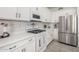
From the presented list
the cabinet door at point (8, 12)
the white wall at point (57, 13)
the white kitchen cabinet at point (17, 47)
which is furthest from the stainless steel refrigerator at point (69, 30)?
the cabinet door at point (8, 12)

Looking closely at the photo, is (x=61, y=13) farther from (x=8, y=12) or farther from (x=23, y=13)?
(x=8, y=12)

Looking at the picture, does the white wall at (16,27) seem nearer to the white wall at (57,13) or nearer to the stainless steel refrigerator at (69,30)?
the stainless steel refrigerator at (69,30)

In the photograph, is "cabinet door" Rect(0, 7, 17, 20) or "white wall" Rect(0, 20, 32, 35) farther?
"white wall" Rect(0, 20, 32, 35)

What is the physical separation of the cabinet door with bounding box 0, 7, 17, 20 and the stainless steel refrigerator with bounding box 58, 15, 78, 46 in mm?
3093

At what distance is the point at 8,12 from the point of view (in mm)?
1599

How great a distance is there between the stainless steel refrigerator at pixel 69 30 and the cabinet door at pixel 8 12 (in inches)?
122

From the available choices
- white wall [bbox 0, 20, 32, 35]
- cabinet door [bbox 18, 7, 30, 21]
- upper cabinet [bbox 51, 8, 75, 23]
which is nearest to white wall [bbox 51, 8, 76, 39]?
upper cabinet [bbox 51, 8, 75, 23]

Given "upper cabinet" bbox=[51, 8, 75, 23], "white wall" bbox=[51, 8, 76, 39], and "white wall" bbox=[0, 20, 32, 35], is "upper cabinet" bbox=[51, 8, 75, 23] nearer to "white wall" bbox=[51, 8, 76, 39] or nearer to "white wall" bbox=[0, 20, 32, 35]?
"white wall" bbox=[51, 8, 76, 39]

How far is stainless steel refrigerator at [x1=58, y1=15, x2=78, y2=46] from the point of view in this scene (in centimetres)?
378

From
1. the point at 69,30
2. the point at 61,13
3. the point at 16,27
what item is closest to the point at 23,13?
the point at 16,27

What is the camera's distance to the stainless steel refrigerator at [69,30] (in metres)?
3.78

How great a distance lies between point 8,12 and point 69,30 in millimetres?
3378
